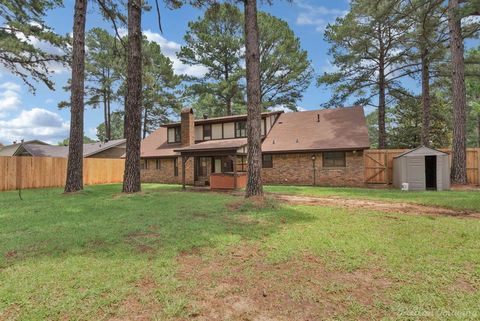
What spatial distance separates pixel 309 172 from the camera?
17.7m

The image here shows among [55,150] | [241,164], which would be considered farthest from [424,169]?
[55,150]

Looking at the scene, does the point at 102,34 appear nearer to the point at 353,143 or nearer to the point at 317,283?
the point at 353,143

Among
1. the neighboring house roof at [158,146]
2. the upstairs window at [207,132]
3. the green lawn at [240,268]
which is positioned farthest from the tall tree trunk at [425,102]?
the neighboring house roof at [158,146]

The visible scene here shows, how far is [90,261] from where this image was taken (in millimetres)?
4305

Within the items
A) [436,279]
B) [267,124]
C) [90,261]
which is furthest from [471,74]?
[90,261]

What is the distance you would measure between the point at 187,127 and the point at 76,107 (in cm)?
902

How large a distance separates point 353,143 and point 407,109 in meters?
12.8

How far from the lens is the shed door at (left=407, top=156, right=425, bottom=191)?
539 inches

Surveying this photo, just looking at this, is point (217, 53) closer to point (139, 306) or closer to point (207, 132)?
point (207, 132)

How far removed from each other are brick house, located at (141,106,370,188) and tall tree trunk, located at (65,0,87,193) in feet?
18.3

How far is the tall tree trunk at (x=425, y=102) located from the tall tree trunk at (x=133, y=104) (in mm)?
17417

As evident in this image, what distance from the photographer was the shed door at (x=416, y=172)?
44.9 feet

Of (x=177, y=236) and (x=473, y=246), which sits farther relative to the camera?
(x=177, y=236)

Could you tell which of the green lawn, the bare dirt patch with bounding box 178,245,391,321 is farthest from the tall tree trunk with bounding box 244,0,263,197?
the bare dirt patch with bounding box 178,245,391,321
